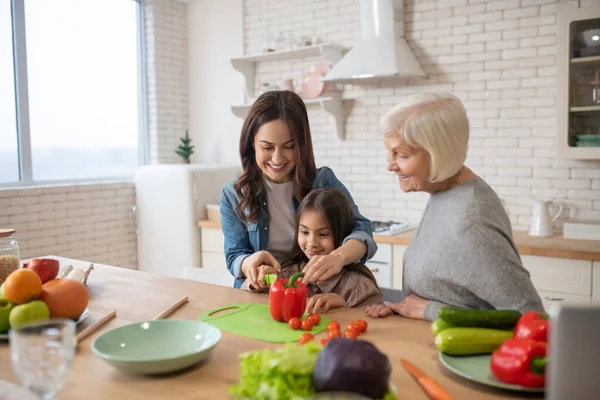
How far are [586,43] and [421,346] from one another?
270cm

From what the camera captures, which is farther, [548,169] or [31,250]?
[31,250]

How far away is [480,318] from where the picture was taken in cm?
132

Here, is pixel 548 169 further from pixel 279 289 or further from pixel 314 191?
pixel 279 289

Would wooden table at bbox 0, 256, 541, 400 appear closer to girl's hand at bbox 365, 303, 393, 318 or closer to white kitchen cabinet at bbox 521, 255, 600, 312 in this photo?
girl's hand at bbox 365, 303, 393, 318

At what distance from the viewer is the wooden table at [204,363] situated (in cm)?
120

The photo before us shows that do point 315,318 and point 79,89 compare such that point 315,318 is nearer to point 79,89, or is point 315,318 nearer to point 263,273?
point 263,273

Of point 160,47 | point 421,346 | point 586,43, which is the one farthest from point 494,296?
point 160,47

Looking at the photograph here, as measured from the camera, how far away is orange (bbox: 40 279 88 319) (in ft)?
5.13

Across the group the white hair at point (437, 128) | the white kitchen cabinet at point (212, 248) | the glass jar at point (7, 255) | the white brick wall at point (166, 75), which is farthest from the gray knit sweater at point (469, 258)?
the white brick wall at point (166, 75)

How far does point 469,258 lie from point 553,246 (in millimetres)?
1881

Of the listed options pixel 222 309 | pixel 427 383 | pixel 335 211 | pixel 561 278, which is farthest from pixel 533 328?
pixel 561 278

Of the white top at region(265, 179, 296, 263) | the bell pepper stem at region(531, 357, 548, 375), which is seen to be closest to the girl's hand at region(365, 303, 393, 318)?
the bell pepper stem at region(531, 357, 548, 375)

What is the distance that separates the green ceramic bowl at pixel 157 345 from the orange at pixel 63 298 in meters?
0.23

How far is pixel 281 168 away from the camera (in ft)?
7.52
